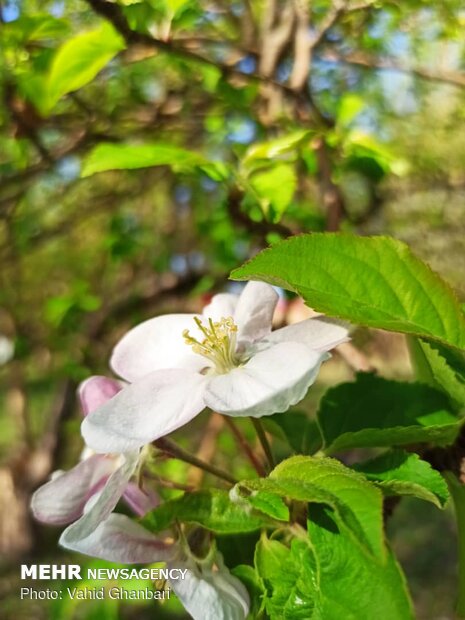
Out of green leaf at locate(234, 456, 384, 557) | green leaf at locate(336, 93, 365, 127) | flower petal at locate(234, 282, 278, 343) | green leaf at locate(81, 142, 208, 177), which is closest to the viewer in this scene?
green leaf at locate(234, 456, 384, 557)

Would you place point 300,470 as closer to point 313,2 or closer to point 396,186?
point 313,2

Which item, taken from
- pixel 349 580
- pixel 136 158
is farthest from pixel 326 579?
pixel 136 158

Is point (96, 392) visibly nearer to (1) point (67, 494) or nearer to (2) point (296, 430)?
(1) point (67, 494)

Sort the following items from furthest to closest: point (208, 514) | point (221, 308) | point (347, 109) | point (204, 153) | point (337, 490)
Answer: point (204, 153), point (347, 109), point (221, 308), point (208, 514), point (337, 490)

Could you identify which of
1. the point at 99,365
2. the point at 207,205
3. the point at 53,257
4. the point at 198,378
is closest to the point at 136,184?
the point at 207,205

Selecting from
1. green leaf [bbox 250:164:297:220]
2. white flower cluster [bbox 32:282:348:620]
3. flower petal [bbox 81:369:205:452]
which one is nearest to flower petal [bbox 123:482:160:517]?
white flower cluster [bbox 32:282:348:620]

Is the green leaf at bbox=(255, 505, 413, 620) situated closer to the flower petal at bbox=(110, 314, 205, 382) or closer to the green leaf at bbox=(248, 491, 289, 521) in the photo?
the green leaf at bbox=(248, 491, 289, 521)
